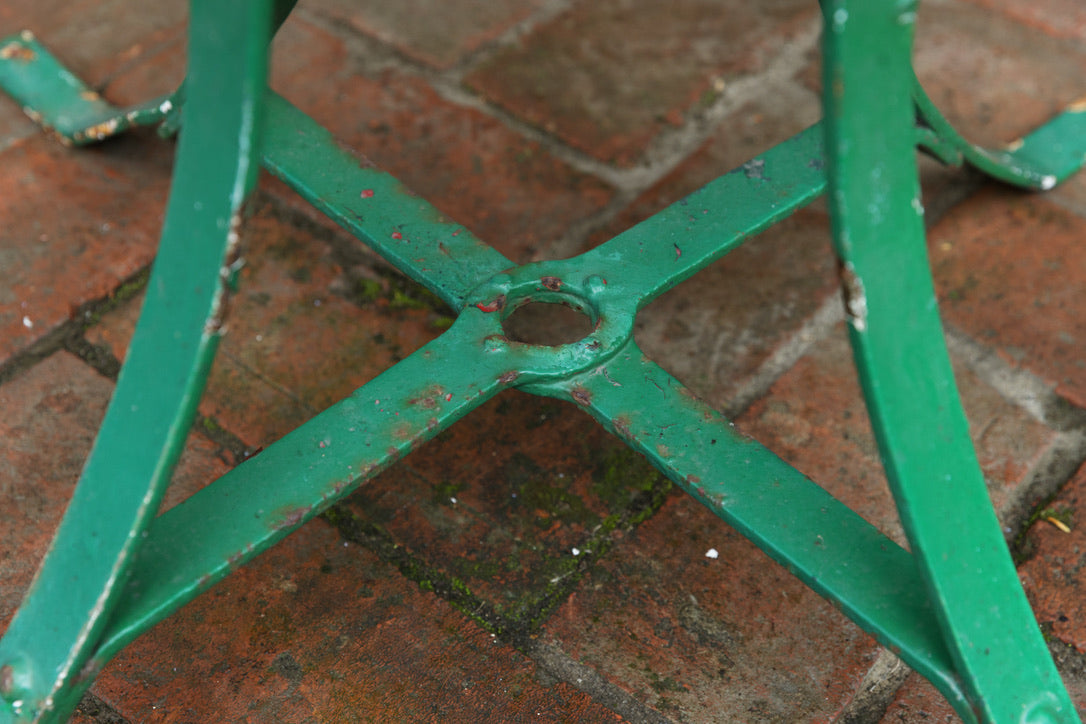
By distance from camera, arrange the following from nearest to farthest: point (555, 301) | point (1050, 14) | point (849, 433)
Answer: point (555, 301) < point (849, 433) < point (1050, 14)

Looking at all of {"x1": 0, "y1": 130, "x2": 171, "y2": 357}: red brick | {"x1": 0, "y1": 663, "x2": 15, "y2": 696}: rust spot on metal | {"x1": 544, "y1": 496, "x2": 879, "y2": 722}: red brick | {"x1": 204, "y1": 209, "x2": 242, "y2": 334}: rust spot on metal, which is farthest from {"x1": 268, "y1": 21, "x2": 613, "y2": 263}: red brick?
{"x1": 0, "y1": 663, "x2": 15, "y2": 696}: rust spot on metal

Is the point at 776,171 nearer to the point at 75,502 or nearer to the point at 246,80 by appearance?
the point at 246,80

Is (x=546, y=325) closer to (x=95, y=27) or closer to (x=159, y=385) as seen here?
(x=159, y=385)

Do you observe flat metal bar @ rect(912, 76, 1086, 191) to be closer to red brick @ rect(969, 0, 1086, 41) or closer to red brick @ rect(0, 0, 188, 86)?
red brick @ rect(969, 0, 1086, 41)

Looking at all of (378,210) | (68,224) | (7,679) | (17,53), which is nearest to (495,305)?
(378,210)

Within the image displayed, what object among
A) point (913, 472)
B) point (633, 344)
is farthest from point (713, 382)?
point (913, 472)

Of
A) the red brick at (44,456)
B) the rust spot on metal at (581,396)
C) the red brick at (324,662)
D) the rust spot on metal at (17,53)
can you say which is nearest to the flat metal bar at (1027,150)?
the rust spot on metal at (581,396)
